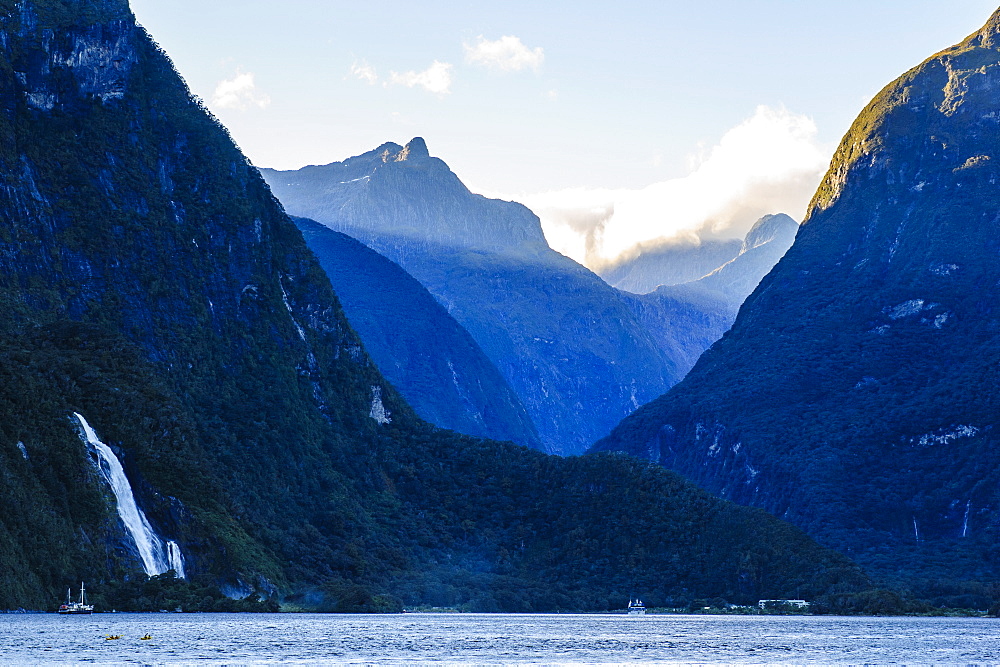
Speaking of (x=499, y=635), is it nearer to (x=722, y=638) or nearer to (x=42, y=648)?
(x=722, y=638)

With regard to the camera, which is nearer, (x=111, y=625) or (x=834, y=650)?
(x=834, y=650)

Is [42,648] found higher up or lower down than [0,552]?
lower down

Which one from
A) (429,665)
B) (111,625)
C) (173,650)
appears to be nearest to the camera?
(429,665)

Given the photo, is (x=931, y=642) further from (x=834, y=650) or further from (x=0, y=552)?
(x=0, y=552)

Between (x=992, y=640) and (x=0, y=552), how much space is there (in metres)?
124

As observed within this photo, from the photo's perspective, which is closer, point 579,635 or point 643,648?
point 643,648

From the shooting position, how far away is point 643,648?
563ft

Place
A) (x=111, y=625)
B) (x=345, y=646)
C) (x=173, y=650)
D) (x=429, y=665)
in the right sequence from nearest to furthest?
(x=429, y=665)
(x=173, y=650)
(x=345, y=646)
(x=111, y=625)

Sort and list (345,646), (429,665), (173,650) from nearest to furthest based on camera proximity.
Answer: (429,665), (173,650), (345,646)

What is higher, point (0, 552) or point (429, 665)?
point (0, 552)

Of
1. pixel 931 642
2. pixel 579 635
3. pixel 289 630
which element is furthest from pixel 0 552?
pixel 931 642

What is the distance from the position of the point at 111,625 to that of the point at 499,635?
156ft

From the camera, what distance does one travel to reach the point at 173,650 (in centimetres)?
15362

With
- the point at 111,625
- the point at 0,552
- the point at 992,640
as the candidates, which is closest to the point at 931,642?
the point at 992,640
